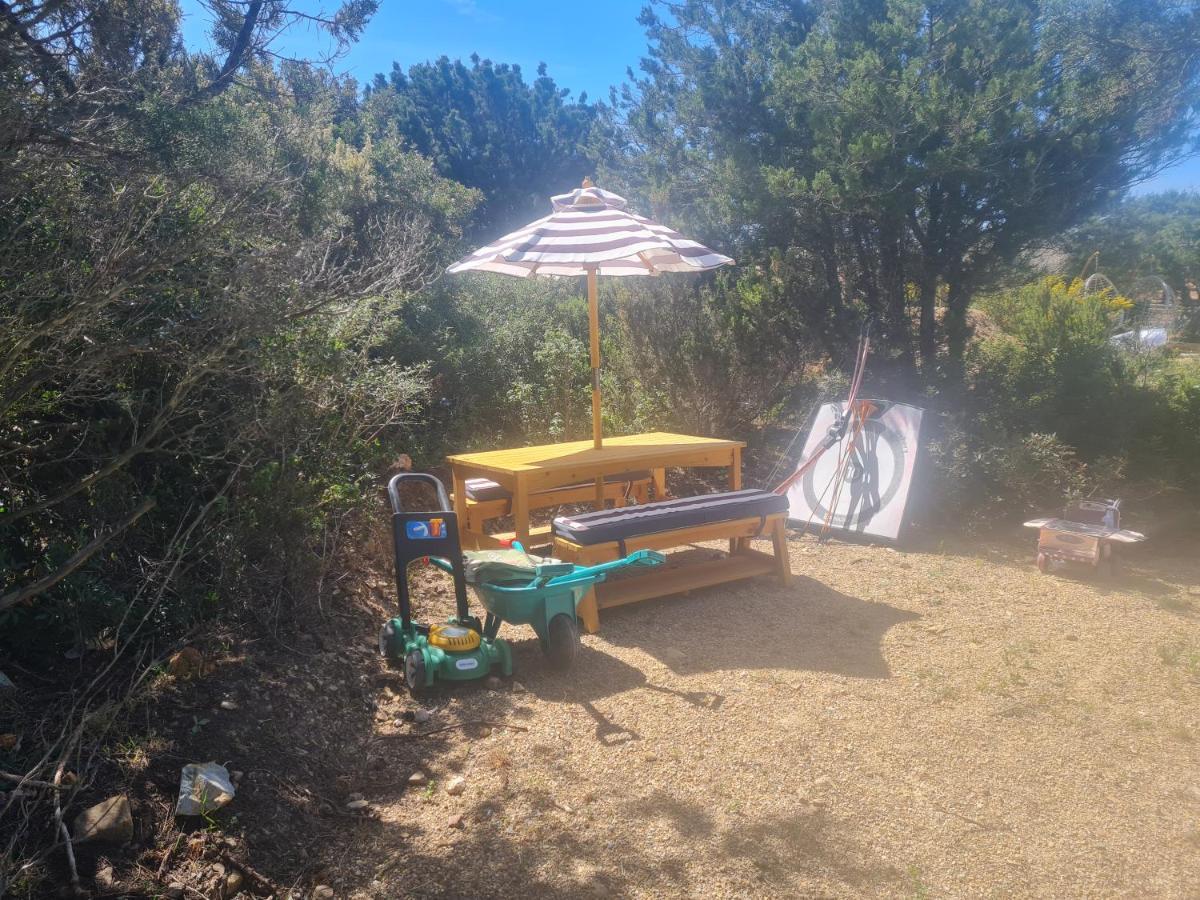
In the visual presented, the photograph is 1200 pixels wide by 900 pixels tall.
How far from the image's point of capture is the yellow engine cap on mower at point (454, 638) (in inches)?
152

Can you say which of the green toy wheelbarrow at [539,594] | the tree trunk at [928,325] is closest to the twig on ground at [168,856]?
the green toy wheelbarrow at [539,594]

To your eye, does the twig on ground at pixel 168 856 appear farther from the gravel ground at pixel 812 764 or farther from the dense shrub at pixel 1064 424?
the dense shrub at pixel 1064 424

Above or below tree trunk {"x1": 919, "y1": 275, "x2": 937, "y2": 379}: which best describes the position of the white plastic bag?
below

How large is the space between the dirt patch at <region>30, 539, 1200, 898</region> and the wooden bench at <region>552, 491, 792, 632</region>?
285 mm

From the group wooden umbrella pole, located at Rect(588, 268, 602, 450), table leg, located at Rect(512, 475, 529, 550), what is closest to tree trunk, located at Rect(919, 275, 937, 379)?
wooden umbrella pole, located at Rect(588, 268, 602, 450)

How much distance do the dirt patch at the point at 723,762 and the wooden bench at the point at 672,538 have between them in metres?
0.28

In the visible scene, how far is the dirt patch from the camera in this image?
8.64 feet

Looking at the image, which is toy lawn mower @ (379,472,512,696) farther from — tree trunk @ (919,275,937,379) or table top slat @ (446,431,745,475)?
tree trunk @ (919,275,937,379)

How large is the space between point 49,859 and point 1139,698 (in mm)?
4279

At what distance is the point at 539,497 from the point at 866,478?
2.70m

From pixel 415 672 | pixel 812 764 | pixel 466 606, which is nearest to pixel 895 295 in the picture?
pixel 466 606

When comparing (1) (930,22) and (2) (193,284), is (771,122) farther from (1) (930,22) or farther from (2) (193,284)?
(2) (193,284)

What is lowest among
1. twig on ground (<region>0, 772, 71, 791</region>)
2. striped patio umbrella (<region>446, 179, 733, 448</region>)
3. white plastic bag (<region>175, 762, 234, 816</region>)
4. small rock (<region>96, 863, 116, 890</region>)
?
small rock (<region>96, 863, 116, 890</region>)

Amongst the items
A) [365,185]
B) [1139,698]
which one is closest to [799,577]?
[1139,698]
